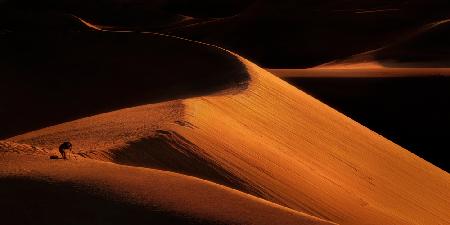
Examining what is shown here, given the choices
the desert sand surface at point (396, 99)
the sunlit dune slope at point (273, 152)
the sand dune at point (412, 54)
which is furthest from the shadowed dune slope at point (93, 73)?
the sand dune at point (412, 54)

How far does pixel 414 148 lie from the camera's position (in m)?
16.5

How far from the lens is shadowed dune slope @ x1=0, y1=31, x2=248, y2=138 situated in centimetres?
1167

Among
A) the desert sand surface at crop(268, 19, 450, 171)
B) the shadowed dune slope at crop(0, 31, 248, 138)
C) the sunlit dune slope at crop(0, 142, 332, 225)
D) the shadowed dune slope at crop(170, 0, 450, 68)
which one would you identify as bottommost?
the shadowed dune slope at crop(170, 0, 450, 68)

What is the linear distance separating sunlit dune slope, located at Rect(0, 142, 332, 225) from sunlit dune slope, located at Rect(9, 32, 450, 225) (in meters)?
0.69

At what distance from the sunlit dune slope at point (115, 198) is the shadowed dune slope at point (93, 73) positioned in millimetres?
5535

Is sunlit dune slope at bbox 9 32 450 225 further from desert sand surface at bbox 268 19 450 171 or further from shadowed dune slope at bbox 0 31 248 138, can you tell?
desert sand surface at bbox 268 19 450 171

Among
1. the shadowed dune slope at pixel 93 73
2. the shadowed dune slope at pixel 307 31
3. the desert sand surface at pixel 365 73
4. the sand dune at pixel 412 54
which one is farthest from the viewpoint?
the shadowed dune slope at pixel 307 31

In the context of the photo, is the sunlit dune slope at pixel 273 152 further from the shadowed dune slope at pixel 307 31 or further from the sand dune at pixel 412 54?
the shadowed dune slope at pixel 307 31

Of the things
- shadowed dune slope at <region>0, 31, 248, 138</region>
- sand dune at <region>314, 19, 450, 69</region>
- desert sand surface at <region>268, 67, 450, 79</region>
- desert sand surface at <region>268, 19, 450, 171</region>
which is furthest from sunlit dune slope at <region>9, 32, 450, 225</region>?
sand dune at <region>314, 19, 450, 69</region>

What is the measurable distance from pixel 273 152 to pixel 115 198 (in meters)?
3.32

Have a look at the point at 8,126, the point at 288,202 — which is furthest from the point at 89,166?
the point at 8,126

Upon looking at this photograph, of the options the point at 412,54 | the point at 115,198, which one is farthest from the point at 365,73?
the point at 115,198

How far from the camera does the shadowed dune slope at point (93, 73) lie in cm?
1167

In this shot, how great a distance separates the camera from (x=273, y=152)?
7.30 meters
